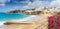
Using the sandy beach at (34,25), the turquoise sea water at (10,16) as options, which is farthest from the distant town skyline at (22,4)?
the sandy beach at (34,25)

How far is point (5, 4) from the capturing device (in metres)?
1.58

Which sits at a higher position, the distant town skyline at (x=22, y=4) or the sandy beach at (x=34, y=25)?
the distant town skyline at (x=22, y=4)

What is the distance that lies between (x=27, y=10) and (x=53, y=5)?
0.34 meters

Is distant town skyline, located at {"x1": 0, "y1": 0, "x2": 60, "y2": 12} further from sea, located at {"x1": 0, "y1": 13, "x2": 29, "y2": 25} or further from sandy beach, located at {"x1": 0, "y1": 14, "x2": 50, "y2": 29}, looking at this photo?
sandy beach, located at {"x1": 0, "y1": 14, "x2": 50, "y2": 29}

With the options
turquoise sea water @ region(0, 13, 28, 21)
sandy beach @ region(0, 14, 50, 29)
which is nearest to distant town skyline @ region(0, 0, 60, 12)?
turquoise sea water @ region(0, 13, 28, 21)

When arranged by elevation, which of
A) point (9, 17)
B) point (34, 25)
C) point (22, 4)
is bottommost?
point (34, 25)

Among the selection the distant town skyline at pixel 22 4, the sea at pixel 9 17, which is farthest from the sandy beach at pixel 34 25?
the distant town skyline at pixel 22 4

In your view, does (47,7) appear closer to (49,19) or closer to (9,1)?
(49,19)

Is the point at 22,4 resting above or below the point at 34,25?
above

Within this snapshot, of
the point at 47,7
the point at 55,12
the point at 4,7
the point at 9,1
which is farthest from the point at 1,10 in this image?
the point at 55,12

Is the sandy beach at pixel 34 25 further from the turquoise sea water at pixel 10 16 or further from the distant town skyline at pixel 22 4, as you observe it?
the distant town skyline at pixel 22 4

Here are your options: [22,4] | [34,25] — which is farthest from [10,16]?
[34,25]

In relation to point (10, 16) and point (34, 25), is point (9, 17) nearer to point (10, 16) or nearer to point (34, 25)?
point (10, 16)

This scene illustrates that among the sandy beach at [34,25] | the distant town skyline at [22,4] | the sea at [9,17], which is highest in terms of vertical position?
the distant town skyline at [22,4]
